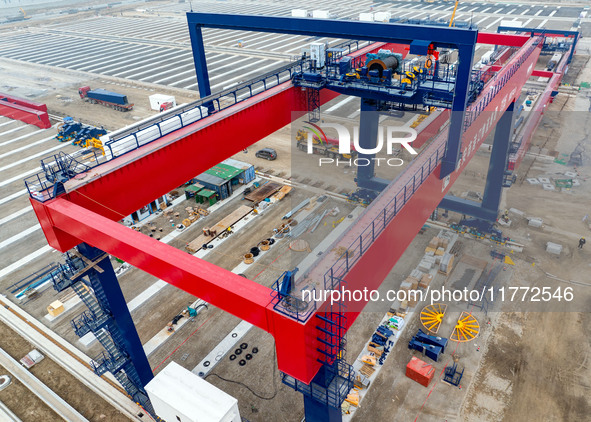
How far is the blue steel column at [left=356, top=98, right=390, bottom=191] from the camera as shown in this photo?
3134 centimetres

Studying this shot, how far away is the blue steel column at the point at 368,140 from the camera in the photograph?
3134 centimetres

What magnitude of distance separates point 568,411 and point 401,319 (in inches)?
346

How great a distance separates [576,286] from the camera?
26.4m

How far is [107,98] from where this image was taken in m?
58.4

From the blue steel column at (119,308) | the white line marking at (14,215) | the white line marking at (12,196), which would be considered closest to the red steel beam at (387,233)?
the blue steel column at (119,308)

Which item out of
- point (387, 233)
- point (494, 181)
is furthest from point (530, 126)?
point (387, 233)

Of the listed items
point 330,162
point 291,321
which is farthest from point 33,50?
point 291,321

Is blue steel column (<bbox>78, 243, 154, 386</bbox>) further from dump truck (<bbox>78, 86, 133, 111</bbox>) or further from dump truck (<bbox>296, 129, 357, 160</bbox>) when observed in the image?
dump truck (<bbox>78, 86, 133, 111</bbox>)

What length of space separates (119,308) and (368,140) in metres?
22.8

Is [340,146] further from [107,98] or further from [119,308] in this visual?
[107,98]

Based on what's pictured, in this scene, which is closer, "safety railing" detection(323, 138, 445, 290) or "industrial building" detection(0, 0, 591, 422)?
"safety railing" detection(323, 138, 445, 290)

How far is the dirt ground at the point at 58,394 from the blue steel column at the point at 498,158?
27769mm

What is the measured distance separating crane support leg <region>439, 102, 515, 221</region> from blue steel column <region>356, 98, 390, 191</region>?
608cm

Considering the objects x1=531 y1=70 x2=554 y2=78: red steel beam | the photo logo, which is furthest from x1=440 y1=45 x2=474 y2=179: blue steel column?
x1=531 y1=70 x2=554 y2=78: red steel beam
